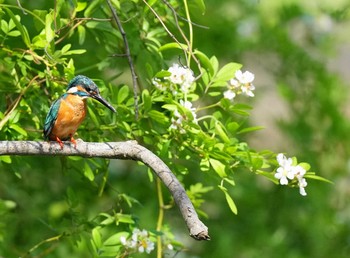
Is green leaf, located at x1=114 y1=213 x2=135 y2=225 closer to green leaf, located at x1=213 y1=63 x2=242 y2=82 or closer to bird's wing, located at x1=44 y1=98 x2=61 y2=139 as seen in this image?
bird's wing, located at x1=44 y1=98 x2=61 y2=139

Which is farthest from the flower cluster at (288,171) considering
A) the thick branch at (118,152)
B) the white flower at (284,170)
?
the thick branch at (118,152)

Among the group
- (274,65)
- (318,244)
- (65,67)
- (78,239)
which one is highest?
(65,67)

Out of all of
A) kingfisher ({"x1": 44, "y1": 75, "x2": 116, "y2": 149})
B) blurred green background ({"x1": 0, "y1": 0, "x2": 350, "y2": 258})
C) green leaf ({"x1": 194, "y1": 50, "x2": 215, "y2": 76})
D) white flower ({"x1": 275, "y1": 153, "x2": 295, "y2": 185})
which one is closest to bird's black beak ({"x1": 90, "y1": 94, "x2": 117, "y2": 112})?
kingfisher ({"x1": 44, "y1": 75, "x2": 116, "y2": 149})

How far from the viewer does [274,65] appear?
596 cm

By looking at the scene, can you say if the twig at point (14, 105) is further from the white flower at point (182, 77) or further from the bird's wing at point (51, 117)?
the white flower at point (182, 77)

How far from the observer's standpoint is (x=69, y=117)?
9.19ft

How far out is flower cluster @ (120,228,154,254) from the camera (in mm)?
2887

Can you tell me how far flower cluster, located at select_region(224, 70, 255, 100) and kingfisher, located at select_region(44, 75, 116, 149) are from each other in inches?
15.3

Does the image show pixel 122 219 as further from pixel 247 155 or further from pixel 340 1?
pixel 340 1

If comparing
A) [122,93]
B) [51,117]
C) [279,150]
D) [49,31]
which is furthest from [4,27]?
[279,150]

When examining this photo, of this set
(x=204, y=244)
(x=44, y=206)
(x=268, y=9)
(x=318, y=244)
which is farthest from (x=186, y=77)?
(x=268, y=9)

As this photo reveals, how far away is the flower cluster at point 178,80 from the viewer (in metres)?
2.72

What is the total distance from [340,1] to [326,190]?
1773mm

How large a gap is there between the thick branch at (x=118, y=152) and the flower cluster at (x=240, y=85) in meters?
0.45
